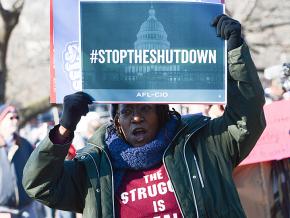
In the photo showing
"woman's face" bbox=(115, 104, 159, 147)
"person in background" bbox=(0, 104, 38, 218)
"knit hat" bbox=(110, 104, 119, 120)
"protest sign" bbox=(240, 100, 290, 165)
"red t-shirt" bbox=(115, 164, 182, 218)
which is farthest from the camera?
"person in background" bbox=(0, 104, 38, 218)

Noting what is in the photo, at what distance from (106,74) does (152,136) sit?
1.19 feet

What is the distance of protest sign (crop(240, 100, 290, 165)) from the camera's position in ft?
A: 21.9

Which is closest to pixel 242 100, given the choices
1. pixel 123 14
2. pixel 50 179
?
pixel 123 14

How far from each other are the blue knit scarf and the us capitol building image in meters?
0.26

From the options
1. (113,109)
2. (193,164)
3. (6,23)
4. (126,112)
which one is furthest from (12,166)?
(6,23)

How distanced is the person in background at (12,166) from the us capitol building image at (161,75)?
469cm

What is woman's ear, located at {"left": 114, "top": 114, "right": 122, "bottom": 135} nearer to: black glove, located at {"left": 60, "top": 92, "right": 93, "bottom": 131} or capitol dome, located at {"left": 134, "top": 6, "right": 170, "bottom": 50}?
black glove, located at {"left": 60, "top": 92, "right": 93, "bottom": 131}

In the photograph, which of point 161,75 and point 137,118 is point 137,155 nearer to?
point 137,118

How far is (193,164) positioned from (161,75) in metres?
0.42

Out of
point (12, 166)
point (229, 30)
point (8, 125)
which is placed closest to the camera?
point (229, 30)

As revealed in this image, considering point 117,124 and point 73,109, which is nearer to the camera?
point 73,109

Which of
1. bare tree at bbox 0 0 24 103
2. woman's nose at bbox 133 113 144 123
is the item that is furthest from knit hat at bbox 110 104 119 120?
bare tree at bbox 0 0 24 103

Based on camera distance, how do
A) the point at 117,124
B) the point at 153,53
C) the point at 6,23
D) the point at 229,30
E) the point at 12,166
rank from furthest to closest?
the point at 6,23
the point at 12,166
the point at 117,124
the point at 153,53
the point at 229,30

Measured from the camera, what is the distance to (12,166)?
27.4ft
